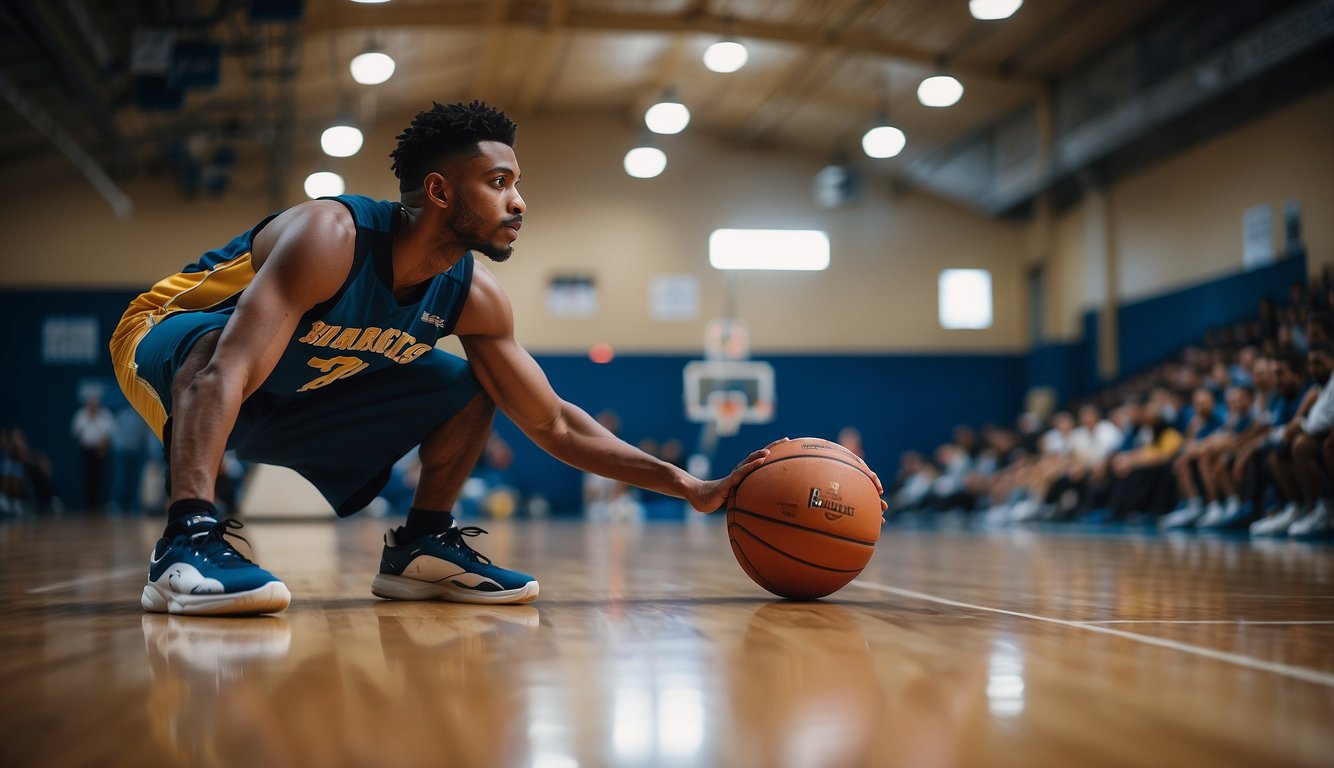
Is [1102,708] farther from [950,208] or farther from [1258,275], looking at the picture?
[950,208]

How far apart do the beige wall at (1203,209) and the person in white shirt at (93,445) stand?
11.9 metres

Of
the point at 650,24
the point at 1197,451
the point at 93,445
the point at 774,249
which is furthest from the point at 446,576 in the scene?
the point at 774,249

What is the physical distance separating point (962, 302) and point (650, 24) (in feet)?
23.2

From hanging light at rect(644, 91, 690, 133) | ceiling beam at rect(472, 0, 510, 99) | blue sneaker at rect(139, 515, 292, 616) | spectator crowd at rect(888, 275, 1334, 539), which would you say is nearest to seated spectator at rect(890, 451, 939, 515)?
spectator crowd at rect(888, 275, 1334, 539)

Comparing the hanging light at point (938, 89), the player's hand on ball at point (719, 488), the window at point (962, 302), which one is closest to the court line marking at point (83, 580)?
the player's hand on ball at point (719, 488)

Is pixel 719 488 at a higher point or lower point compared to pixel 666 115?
lower

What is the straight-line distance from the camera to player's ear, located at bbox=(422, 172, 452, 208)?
212 cm

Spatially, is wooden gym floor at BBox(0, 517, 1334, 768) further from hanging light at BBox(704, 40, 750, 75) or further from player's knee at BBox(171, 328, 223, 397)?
hanging light at BBox(704, 40, 750, 75)

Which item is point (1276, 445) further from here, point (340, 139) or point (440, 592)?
point (340, 139)

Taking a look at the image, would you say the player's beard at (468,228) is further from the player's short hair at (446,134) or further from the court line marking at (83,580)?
the court line marking at (83,580)

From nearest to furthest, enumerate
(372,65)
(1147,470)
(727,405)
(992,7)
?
(992,7)
(372,65)
(1147,470)
(727,405)

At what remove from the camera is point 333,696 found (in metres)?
1.07

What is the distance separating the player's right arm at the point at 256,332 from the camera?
1.85 m

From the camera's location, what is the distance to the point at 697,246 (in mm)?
16547
